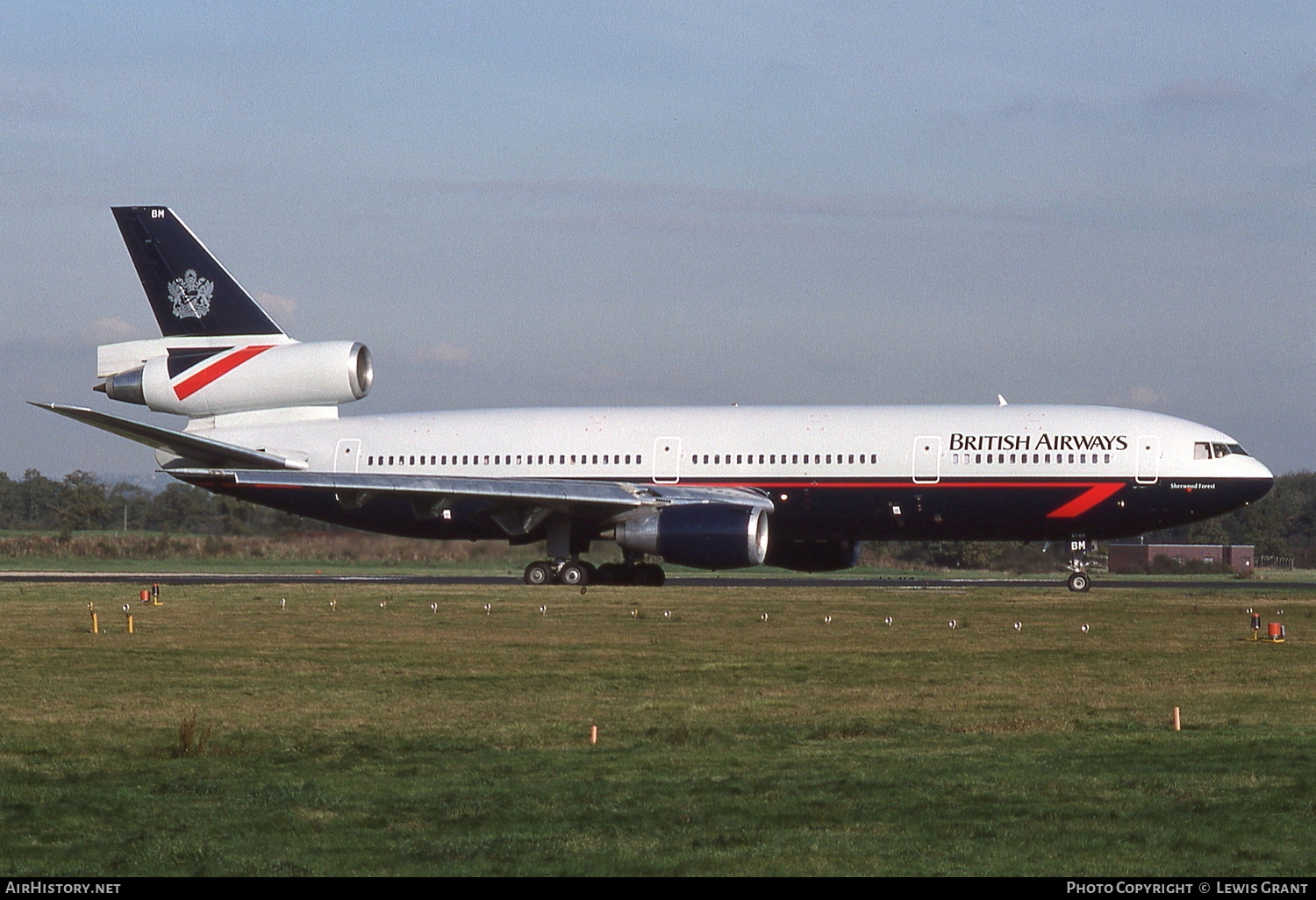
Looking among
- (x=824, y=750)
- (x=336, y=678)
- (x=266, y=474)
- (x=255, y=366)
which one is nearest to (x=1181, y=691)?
(x=824, y=750)

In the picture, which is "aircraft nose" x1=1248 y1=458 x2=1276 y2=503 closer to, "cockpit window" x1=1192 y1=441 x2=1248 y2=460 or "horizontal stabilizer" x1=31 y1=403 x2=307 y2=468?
"cockpit window" x1=1192 y1=441 x2=1248 y2=460

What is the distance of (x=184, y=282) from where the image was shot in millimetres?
41719

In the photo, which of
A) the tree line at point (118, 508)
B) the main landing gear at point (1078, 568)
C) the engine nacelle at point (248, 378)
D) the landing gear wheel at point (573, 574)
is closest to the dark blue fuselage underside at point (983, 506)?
the main landing gear at point (1078, 568)

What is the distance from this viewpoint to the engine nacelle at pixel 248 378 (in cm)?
4066

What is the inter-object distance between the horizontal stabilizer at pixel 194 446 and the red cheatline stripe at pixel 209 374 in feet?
5.05

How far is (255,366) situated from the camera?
4106 centimetres

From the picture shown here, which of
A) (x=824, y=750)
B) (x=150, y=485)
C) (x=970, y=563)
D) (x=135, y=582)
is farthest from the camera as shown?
(x=150, y=485)

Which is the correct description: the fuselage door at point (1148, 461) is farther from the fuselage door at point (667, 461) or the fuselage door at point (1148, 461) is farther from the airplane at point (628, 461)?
the fuselage door at point (667, 461)

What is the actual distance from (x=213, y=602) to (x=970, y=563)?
34.5 m

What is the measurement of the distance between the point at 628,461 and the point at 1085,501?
1126cm

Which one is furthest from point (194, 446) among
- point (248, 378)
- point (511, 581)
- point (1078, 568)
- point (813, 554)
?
point (1078, 568)

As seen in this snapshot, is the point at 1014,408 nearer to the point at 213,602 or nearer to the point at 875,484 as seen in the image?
the point at 875,484

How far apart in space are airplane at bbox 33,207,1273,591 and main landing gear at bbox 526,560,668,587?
5cm

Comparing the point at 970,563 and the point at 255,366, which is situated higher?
the point at 255,366
